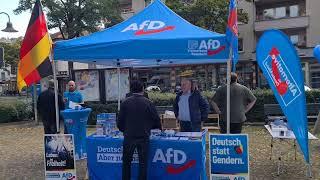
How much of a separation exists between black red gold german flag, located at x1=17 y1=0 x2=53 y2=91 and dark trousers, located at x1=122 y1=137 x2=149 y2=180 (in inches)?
109

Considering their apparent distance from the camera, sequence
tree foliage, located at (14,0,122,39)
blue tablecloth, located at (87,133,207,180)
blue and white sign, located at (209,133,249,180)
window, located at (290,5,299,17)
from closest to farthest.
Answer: blue and white sign, located at (209,133,249,180)
blue tablecloth, located at (87,133,207,180)
tree foliage, located at (14,0,122,39)
window, located at (290,5,299,17)

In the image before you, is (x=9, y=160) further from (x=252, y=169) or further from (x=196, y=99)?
(x=252, y=169)

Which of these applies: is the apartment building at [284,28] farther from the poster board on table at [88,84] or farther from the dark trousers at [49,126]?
the dark trousers at [49,126]

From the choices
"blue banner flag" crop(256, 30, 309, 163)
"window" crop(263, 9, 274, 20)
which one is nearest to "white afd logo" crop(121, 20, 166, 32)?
"blue banner flag" crop(256, 30, 309, 163)

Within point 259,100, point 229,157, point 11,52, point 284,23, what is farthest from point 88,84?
point 11,52

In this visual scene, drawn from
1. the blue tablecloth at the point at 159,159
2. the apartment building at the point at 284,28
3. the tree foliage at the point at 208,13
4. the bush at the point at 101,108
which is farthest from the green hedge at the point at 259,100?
the apartment building at the point at 284,28

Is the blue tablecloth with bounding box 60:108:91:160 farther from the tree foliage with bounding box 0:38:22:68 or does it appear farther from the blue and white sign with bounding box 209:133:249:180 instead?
the tree foliage with bounding box 0:38:22:68

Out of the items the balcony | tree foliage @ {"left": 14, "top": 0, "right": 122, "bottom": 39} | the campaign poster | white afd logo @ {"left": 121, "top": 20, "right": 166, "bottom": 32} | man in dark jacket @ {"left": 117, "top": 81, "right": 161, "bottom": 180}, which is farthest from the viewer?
the balcony

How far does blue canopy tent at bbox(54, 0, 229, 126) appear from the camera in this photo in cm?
677

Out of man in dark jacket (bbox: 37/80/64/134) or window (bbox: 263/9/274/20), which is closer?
man in dark jacket (bbox: 37/80/64/134)

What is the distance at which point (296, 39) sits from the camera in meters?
42.5

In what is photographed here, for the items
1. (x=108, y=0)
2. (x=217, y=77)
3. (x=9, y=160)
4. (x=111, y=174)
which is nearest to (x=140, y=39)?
(x=111, y=174)

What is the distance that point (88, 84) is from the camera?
17172 mm

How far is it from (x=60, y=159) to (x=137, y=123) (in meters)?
1.51
